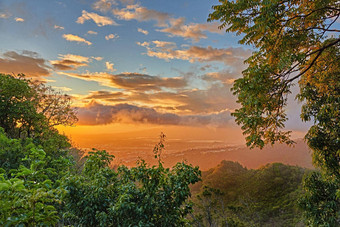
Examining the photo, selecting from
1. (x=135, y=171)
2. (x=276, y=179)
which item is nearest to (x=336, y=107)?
(x=135, y=171)

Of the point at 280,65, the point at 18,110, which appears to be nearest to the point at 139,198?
the point at 280,65

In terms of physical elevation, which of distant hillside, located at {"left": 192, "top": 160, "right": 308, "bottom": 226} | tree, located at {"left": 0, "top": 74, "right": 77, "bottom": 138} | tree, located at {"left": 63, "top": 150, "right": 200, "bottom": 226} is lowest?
distant hillside, located at {"left": 192, "top": 160, "right": 308, "bottom": 226}

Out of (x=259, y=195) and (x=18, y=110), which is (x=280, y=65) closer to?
(x=18, y=110)

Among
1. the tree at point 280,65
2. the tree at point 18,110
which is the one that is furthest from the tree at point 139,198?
the tree at point 18,110

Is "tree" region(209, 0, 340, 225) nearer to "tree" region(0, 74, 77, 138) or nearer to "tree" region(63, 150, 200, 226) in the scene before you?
"tree" region(63, 150, 200, 226)

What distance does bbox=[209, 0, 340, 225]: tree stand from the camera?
241 inches

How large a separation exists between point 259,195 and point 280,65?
51.8m

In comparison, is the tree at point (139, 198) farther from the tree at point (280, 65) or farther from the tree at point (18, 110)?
the tree at point (18, 110)

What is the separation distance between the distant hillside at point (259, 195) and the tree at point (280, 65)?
2531 cm

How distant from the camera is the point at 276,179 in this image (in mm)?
52281

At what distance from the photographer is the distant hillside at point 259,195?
37.1 m

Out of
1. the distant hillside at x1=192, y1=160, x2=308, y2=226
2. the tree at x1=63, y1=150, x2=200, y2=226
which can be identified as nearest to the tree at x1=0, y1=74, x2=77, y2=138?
the tree at x1=63, y1=150, x2=200, y2=226

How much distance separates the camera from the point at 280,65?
569 cm

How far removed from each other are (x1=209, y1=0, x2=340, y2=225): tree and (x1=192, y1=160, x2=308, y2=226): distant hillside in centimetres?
2531
